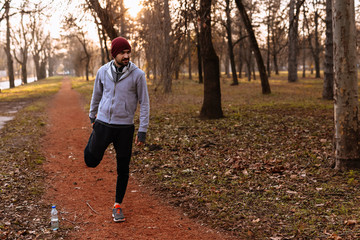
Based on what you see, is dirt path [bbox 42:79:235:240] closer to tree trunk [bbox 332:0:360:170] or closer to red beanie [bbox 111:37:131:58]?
red beanie [bbox 111:37:131:58]

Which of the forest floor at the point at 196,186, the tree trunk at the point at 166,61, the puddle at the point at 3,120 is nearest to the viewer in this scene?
the forest floor at the point at 196,186

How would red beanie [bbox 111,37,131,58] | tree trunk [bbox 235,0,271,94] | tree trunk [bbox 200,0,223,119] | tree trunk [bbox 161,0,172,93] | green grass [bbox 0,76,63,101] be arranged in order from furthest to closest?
1. green grass [bbox 0,76,63,101]
2. tree trunk [bbox 235,0,271,94]
3. tree trunk [bbox 200,0,223,119]
4. tree trunk [bbox 161,0,172,93]
5. red beanie [bbox 111,37,131,58]

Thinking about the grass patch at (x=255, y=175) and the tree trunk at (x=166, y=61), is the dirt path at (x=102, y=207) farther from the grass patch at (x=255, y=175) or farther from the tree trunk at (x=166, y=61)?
the tree trunk at (x=166, y=61)

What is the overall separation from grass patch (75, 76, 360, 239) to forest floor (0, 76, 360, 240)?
2cm

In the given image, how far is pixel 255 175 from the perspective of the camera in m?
6.55

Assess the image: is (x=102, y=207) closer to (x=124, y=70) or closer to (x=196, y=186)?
(x=196, y=186)

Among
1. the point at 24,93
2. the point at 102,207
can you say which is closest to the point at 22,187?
the point at 102,207

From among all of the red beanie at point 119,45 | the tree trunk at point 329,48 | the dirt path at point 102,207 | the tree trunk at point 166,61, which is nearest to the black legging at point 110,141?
the dirt path at point 102,207

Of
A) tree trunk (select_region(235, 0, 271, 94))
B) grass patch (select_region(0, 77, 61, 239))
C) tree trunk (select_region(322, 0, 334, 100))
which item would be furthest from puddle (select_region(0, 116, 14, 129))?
tree trunk (select_region(322, 0, 334, 100))

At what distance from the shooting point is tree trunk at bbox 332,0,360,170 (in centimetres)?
593

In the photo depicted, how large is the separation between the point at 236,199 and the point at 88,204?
227cm

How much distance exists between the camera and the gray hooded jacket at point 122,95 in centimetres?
458

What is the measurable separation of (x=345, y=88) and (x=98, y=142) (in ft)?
13.8

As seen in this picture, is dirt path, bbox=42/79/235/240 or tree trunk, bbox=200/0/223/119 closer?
dirt path, bbox=42/79/235/240
